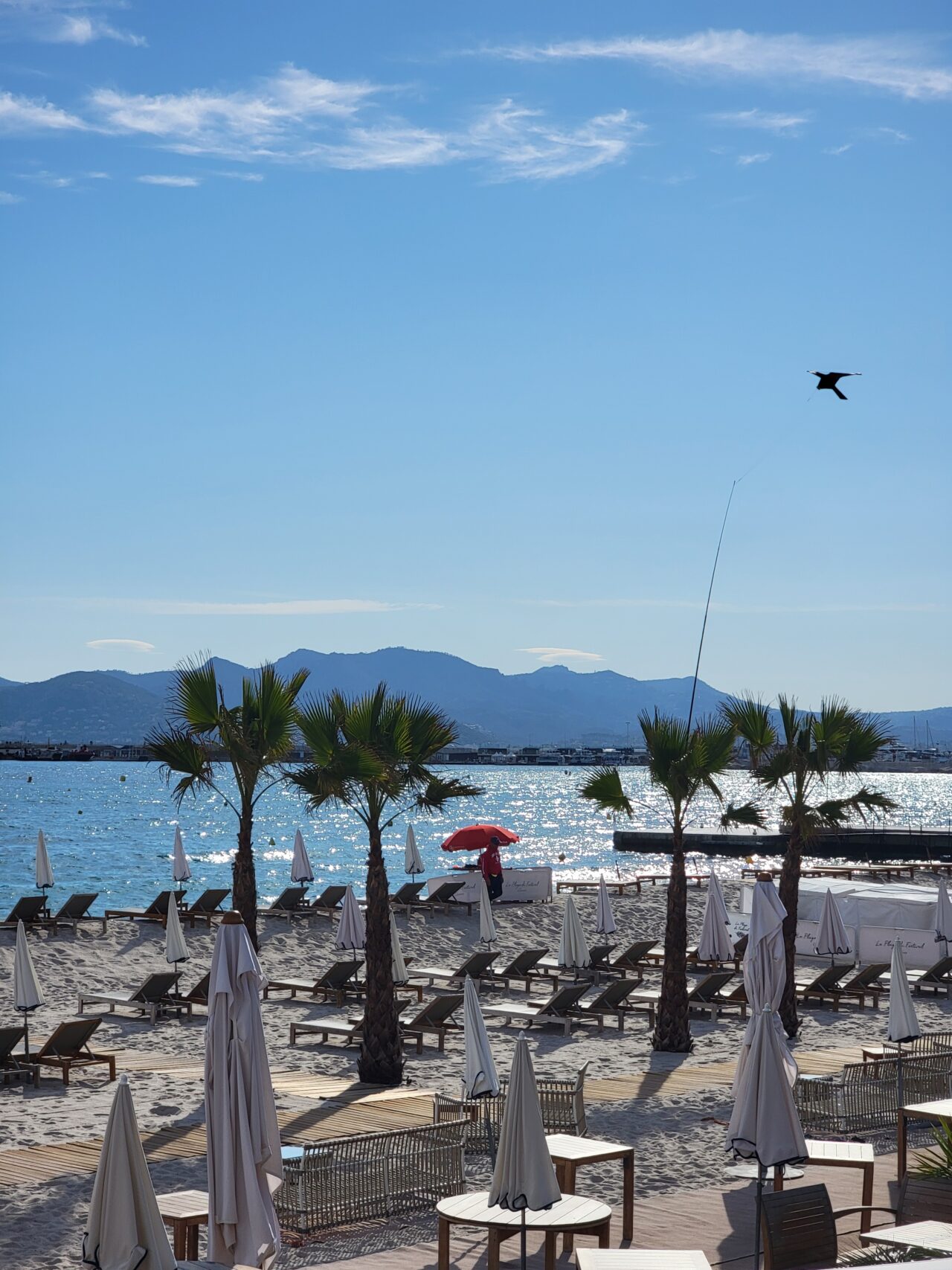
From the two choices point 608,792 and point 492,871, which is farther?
point 492,871

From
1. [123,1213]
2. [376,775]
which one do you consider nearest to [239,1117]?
[123,1213]

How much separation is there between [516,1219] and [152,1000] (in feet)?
36.7

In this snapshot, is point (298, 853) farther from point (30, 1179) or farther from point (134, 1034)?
point (30, 1179)

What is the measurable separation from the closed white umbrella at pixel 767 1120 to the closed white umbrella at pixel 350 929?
495 inches

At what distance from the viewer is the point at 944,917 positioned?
22906 millimetres

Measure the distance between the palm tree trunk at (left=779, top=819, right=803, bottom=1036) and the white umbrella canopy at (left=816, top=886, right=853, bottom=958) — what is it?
4.33 metres

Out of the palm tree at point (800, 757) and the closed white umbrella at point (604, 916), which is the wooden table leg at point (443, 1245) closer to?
the palm tree at point (800, 757)

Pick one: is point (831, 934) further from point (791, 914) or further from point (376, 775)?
point (376, 775)

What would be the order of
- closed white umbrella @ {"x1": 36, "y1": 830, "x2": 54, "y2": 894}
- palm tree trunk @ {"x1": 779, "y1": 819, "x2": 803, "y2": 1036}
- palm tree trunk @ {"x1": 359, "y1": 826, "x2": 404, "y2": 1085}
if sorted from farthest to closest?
1. closed white umbrella @ {"x1": 36, "y1": 830, "x2": 54, "y2": 894}
2. palm tree trunk @ {"x1": 779, "y1": 819, "x2": 803, "y2": 1036}
3. palm tree trunk @ {"x1": 359, "y1": 826, "x2": 404, "y2": 1085}

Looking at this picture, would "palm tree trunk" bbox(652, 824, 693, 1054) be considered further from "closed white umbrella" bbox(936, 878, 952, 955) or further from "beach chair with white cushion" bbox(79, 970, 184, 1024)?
"closed white umbrella" bbox(936, 878, 952, 955)

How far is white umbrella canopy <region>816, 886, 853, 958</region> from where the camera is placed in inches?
876

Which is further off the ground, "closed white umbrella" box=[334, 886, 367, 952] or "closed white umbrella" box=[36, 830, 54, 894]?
"closed white umbrella" box=[36, 830, 54, 894]

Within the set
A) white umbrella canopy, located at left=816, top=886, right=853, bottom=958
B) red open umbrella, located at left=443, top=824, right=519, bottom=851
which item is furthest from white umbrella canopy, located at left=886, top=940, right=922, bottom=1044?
red open umbrella, located at left=443, top=824, right=519, bottom=851

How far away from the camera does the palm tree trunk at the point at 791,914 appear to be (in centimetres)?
1700
